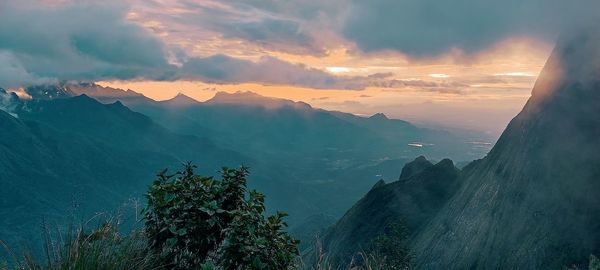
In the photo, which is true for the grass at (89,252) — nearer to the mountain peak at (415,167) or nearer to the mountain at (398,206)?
the mountain at (398,206)

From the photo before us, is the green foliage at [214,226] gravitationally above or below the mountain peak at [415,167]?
above

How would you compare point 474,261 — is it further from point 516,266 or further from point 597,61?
point 597,61

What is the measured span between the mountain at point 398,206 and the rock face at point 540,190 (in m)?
10.5

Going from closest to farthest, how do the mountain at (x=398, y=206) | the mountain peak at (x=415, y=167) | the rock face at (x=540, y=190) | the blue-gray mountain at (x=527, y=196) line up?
the rock face at (x=540, y=190), the blue-gray mountain at (x=527, y=196), the mountain at (x=398, y=206), the mountain peak at (x=415, y=167)

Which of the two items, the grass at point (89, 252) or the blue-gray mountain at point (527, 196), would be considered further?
the blue-gray mountain at point (527, 196)

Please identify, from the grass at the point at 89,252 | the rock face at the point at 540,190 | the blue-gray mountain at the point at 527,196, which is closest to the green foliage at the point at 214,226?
the grass at the point at 89,252

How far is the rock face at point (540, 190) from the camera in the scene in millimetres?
95500

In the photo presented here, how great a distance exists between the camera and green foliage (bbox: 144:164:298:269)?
7.80 m

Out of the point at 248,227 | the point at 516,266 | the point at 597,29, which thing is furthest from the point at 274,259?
the point at 597,29

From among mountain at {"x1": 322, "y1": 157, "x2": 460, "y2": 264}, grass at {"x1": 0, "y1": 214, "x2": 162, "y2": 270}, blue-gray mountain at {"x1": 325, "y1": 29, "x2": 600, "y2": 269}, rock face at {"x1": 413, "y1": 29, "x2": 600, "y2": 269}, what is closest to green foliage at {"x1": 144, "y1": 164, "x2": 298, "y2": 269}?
grass at {"x1": 0, "y1": 214, "x2": 162, "y2": 270}

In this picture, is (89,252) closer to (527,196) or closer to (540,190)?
(527,196)

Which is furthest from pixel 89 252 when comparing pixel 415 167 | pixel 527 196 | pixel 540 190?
pixel 415 167

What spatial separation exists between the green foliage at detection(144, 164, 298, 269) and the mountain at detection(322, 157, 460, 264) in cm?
12450

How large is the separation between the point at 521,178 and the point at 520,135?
1966 cm
